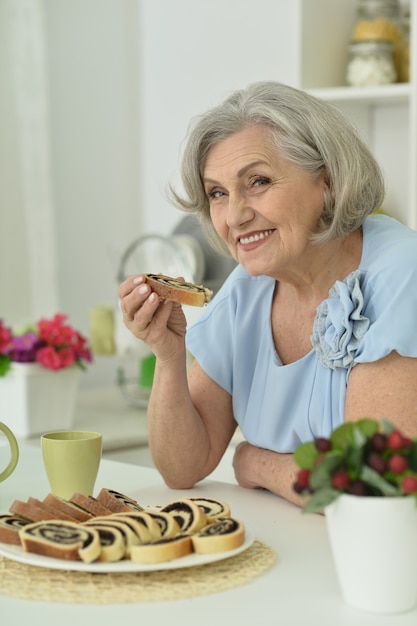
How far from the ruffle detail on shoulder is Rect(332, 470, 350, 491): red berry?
55 cm

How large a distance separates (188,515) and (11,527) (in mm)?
198

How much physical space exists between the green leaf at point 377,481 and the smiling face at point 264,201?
0.71 meters

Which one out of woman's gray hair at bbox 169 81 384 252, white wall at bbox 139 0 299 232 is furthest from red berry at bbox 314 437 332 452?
white wall at bbox 139 0 299 232

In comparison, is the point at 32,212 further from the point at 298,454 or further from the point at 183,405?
the point at 298,454

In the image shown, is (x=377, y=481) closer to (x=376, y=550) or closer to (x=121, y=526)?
(x=376, y=550)

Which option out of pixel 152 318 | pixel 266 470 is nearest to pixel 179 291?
pixel 152 318

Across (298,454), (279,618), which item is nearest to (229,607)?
(279,618)

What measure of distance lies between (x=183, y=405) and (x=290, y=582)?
612 mm

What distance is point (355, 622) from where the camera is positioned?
956 mm

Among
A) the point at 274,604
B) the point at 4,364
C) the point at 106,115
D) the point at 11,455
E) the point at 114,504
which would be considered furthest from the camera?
the point at 106,115

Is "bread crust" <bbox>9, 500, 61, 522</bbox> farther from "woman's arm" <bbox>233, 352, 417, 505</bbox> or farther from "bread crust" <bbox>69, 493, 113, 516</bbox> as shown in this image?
"woman's arm" <bbox>233, 352, 417, 505</bbox>

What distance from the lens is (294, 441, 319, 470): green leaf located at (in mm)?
945

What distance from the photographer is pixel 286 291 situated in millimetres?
1729

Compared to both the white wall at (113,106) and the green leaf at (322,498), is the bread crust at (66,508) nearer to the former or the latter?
the green leaf at (322,498)
